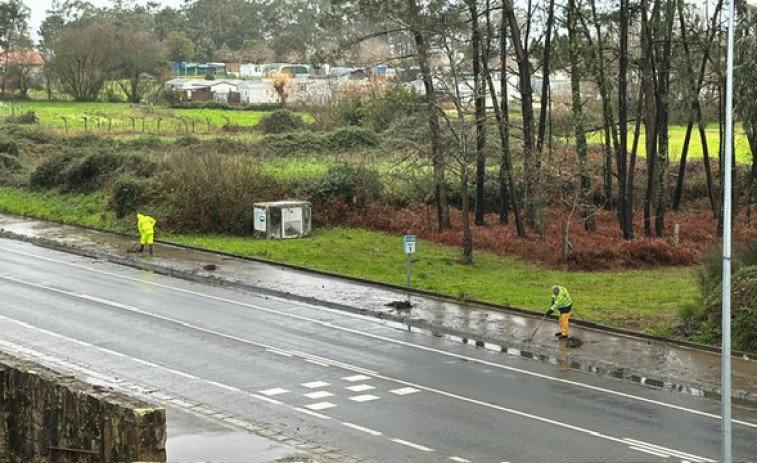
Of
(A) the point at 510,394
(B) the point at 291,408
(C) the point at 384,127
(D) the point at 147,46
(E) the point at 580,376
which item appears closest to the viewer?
(B) the point at 291,408

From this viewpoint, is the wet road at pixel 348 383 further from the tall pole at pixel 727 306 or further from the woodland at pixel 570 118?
the woodland at pixel 570 118

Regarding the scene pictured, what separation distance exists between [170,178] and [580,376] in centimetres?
2436

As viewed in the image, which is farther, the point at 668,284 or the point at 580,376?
the point at 668,284

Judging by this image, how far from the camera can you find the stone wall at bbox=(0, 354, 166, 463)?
536 inches

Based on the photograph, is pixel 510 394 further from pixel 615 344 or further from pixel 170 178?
pixel 170 178

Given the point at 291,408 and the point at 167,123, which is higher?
the point at 167,123

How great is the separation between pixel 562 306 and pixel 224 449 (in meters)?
10.5

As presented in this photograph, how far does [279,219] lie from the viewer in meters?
39.4

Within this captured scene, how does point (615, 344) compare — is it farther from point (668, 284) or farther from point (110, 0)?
point (110, 0)

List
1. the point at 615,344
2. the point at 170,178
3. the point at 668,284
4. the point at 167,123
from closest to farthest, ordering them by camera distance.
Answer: the point at 615,344 < the point at 668,284 < the point at 170,178 < the point at 167,123

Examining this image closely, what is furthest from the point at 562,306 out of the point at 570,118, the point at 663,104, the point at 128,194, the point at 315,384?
the point at 570,118

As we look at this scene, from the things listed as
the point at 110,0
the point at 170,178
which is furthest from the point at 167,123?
the point at 110,0

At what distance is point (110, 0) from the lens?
16750 centimetres

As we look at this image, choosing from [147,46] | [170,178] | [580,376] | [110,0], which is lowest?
[580,376]
